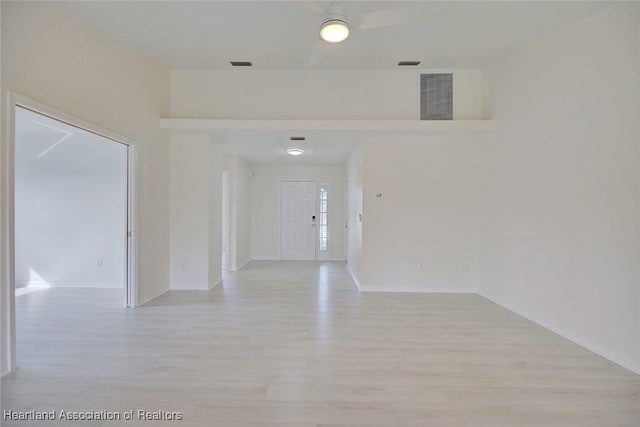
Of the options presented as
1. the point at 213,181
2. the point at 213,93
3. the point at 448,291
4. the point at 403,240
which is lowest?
the point at 448,291

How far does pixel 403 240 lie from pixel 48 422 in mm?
4103

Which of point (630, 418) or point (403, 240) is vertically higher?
point (403, 240)

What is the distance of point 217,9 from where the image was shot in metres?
2.96

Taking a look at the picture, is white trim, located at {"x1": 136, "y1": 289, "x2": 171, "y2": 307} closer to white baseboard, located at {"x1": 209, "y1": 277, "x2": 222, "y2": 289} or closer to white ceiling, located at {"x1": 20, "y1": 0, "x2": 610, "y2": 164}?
white baseboard, located at {"x1": 209, "y1": 277, "x2": 222, "y2": 289}

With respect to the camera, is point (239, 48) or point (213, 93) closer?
point (239, 48)

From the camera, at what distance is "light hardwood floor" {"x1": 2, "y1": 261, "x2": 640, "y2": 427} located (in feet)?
6.10

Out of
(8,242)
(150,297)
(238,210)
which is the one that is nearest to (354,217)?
(238,210)

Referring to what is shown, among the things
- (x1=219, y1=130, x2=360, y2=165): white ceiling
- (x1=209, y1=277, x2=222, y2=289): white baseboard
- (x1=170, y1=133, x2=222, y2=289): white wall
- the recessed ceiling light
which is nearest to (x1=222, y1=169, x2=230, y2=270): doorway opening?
(x1=219, y1=130, x2=360, y2=165): white ceiling

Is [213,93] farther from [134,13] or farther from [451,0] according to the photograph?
[451,0]

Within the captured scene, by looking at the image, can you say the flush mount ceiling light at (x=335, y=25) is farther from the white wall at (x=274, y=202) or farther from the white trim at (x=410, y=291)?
the white wall at (x=274, y=202)

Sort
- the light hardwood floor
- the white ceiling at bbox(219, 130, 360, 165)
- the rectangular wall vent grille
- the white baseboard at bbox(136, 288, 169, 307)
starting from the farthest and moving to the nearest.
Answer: the white ceiling at bbox(219, 130, 360, 165), the rectangular wall vent grille, the white baseboard at bbox(136, 288, 169, 307), the light hardwood floor

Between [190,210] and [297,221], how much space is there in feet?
12.1

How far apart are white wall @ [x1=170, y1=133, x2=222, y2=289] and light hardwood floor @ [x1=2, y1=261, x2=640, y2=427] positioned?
2.72 ft

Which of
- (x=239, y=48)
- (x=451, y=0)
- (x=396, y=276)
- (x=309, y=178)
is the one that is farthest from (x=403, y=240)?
(x=309, y=178)
